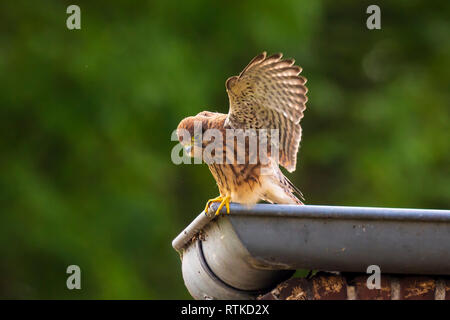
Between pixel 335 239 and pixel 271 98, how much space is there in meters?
1.52

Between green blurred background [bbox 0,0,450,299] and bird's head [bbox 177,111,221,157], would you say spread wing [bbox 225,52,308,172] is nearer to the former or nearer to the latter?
bird's head [bbox 177,111,221,157]

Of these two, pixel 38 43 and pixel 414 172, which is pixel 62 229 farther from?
pixel 414 172

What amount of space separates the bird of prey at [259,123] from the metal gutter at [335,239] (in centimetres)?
111

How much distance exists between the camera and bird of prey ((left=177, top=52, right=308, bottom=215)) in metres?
4.07

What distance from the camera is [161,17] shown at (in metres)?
10.5

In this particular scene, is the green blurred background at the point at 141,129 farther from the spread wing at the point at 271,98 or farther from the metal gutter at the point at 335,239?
the metal gutter at the point at 335,239

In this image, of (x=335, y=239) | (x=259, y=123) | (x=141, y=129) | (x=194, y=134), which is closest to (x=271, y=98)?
(x=259, y=123)

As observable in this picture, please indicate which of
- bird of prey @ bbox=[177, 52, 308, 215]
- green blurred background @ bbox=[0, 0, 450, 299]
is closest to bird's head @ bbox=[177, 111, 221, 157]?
bird of prey @ bbox=[177, 52, 308, 215]

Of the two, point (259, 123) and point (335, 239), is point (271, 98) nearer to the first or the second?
point (259, 123)

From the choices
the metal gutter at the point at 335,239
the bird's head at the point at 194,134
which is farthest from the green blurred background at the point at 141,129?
the metal gutter at the point at 335,239

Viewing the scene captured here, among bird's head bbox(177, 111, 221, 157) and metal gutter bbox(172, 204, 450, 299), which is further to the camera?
bird's head bbox(177, 111, 221, 157)

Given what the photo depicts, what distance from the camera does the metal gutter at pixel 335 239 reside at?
2.76 metres
